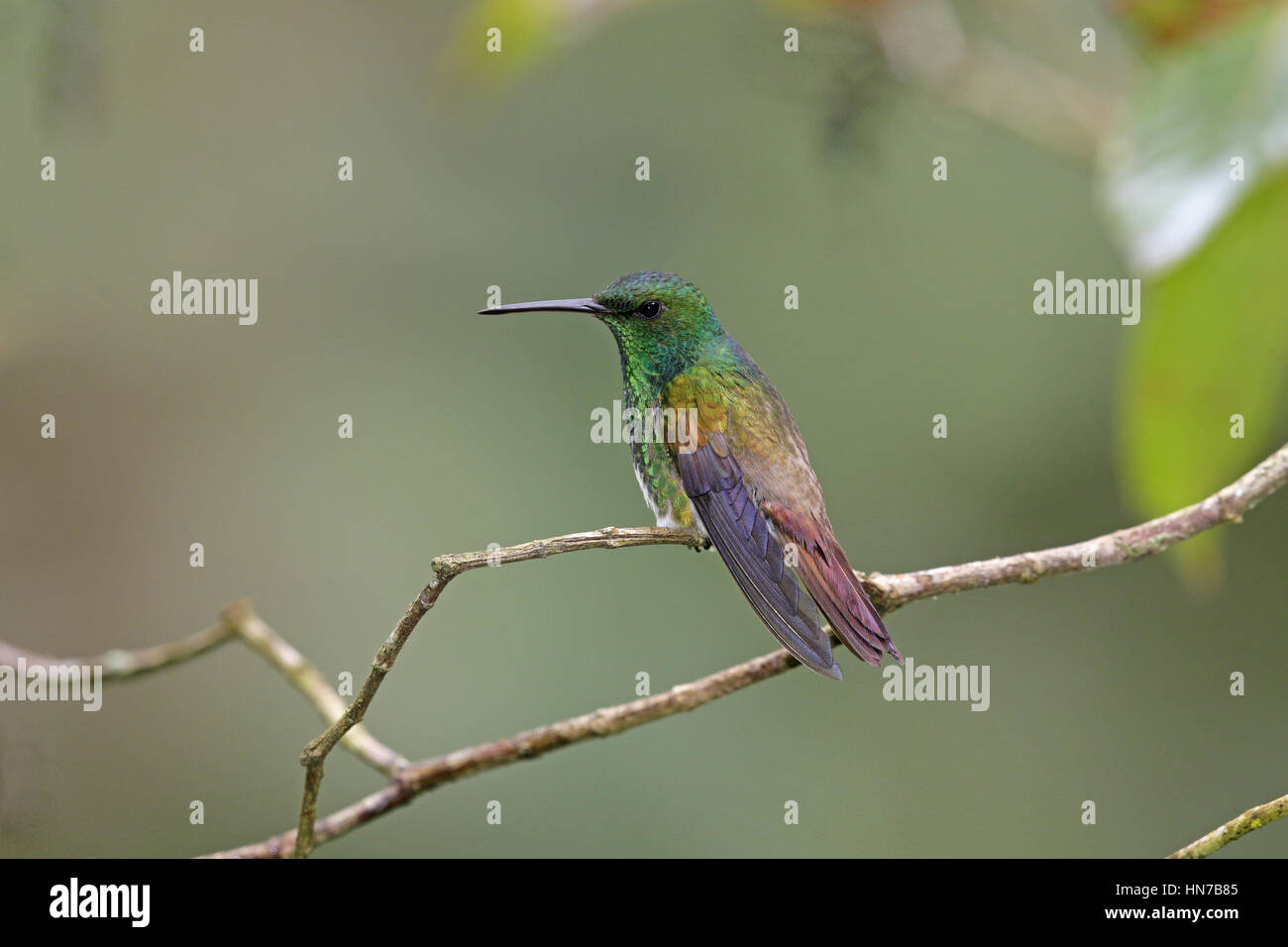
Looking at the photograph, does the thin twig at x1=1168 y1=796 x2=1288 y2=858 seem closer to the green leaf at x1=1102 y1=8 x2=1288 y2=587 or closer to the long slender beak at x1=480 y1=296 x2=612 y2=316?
the green leaf at x1=1102 y1=8 x2=1288 y2=587

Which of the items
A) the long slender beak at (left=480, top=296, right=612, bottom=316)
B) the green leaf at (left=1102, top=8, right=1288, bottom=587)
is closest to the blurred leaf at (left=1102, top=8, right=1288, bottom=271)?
the green leaf at (left=1102, top=8, right=1288, bottom=587)

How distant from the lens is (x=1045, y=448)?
209 inches

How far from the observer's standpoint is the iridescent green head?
2371 mm

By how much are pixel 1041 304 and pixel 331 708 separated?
13.6 feet

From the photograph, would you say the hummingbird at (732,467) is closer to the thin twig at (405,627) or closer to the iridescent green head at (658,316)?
the iridescent green head at (658,316)

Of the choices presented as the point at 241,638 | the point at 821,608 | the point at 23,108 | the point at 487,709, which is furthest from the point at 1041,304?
the point at 23,108

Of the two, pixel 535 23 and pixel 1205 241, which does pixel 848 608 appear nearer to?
pixel 1205 241

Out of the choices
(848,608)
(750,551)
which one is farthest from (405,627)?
(750,551)

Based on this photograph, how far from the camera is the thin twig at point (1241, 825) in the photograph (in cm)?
108

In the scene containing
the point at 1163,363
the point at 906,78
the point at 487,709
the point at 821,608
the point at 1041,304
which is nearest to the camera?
the point at 1163,363

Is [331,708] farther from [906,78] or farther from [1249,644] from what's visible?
[1249,644]

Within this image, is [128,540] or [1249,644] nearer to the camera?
[1249,644]

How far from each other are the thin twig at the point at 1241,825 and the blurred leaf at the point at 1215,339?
510 mm

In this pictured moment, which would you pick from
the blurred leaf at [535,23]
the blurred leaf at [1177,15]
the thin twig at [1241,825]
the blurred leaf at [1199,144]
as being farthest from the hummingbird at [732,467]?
the blurred leaf at [1177,15]
